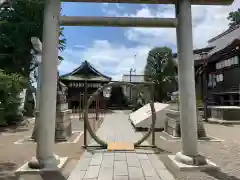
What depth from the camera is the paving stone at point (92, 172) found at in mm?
5520

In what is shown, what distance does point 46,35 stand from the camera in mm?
5906

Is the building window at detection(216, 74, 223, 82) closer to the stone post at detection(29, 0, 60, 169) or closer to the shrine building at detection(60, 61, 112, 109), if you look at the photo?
the shrine building at detection(60, 61, 112, 109)

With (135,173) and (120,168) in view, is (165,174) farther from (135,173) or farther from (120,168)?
(120,168)

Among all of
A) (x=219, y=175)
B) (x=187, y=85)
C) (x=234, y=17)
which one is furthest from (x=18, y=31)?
(x=234, y=17)

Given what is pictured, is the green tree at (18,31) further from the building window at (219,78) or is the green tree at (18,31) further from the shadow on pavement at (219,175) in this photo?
the shadow on pavement at (219,175)

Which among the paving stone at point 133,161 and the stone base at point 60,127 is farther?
the stone base at point 60,127

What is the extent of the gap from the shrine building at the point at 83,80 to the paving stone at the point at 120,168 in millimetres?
24603

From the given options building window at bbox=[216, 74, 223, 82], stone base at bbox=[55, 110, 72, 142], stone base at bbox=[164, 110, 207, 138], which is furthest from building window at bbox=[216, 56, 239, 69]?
stone base at bbox=[55, 110, 72, 142]

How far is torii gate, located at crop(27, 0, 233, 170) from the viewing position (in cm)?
578

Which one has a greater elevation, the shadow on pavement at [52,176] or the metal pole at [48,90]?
the metal pole at [48,90]

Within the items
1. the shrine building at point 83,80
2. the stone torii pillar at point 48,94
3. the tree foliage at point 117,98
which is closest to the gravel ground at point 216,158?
the stone torii pillar at point 48,94

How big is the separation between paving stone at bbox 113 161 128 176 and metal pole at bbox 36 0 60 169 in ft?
4.35

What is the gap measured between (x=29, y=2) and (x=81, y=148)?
14.9 meters

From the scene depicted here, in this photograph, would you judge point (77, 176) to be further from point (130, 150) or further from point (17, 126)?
point (17, 126)
